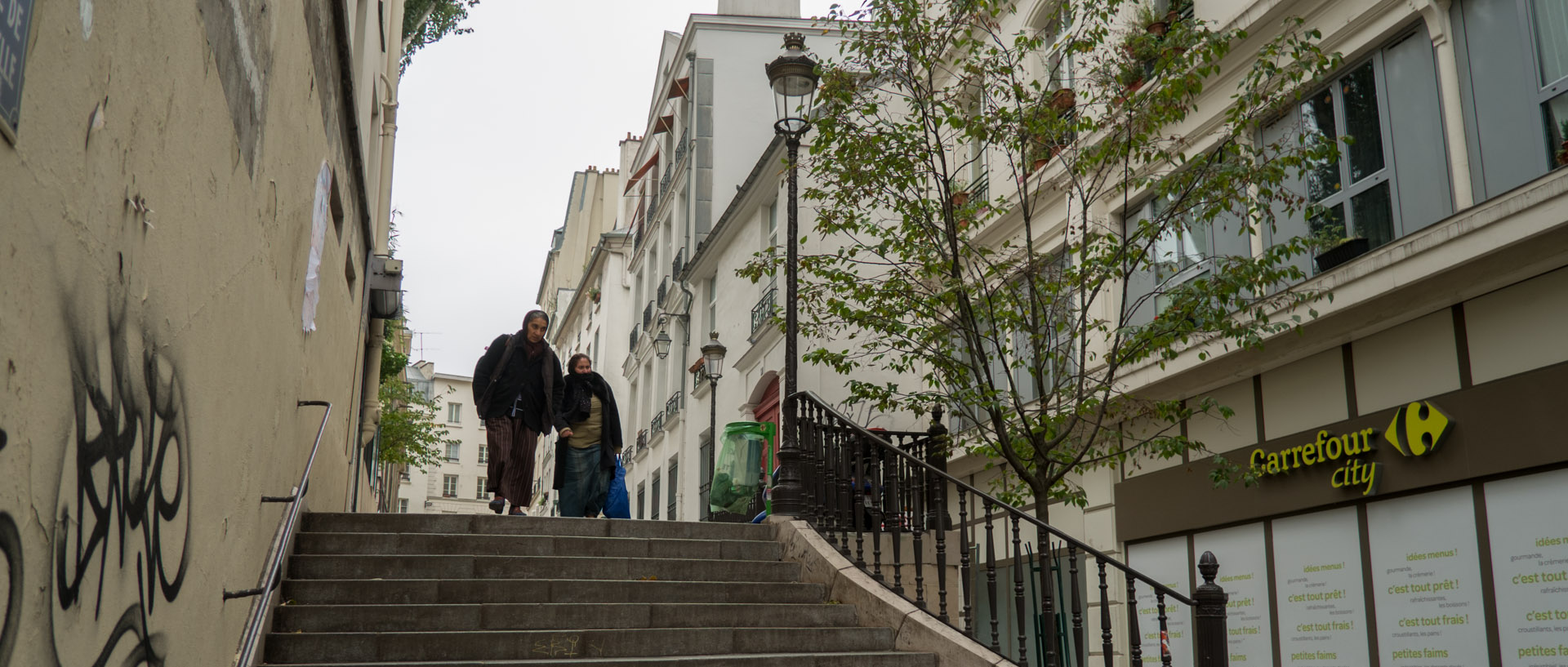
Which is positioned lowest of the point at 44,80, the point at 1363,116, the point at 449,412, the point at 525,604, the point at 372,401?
the point at 525,604

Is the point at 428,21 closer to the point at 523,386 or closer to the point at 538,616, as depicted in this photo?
the point at 523,386

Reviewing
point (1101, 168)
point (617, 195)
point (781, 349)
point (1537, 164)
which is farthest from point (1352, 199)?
point (617, 195)

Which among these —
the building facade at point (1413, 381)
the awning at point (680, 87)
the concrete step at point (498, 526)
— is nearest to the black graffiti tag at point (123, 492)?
the concrete step at point (498, 526)

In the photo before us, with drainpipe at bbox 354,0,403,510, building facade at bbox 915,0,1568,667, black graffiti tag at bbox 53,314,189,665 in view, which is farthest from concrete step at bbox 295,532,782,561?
drainpipe at bbox 354,0,403,510

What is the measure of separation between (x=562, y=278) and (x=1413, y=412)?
4937 cm

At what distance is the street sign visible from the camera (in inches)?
89.3

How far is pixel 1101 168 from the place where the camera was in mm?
8594

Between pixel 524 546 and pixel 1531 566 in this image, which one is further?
pixel 524 546

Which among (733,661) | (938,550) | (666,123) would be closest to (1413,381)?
(938,550)

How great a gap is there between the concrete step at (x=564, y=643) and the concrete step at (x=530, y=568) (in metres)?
1.04

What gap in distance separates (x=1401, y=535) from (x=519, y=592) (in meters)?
6.52

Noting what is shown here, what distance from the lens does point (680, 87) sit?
2881 cm

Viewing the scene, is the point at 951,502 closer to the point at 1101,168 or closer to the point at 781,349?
the point at 781,349

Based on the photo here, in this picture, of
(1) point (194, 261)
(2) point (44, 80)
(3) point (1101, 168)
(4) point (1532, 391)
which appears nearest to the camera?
(2) point (44, 80)
